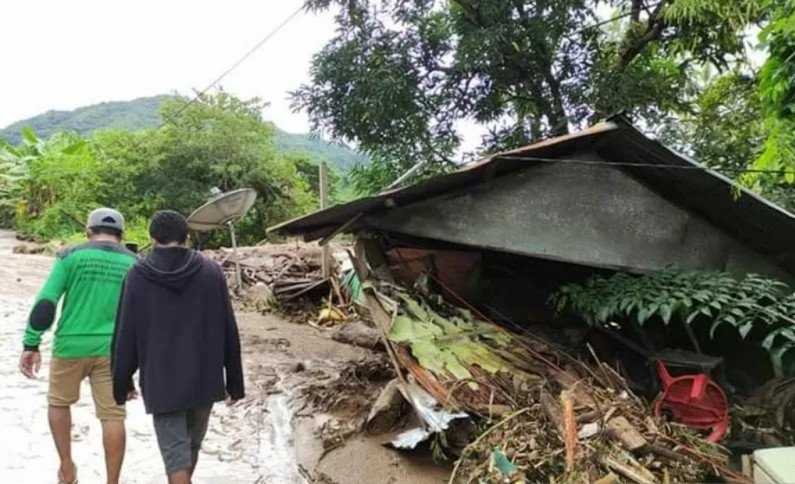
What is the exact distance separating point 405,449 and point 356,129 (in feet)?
19.2

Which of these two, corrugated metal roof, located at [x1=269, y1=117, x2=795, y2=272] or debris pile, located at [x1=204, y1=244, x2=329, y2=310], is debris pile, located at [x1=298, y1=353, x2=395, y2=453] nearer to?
corrugated metal roof, located at [x1=269, y1=117, x2=795, y2=272]

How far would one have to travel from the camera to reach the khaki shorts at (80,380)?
391cm

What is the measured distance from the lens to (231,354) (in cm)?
364

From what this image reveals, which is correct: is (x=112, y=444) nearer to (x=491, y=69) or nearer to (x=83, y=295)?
(x=83, y=295)

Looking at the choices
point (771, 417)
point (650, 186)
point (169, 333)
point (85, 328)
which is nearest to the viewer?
point (169, 333)

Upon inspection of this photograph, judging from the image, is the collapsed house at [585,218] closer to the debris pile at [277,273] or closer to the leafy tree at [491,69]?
the leafy tree at [491,69]

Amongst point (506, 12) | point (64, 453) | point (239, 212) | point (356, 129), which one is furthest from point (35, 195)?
point (64, 453)

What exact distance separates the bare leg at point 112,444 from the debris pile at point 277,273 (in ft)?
28.0

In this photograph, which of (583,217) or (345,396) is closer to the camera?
(583,217)

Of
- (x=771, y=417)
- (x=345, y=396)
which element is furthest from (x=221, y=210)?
(x=771, y=417)

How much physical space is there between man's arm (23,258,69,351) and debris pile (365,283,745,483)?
96.4 inches

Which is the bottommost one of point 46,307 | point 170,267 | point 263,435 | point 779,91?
point 263,435

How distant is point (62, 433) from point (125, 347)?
107 cm

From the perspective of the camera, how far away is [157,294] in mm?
3359
